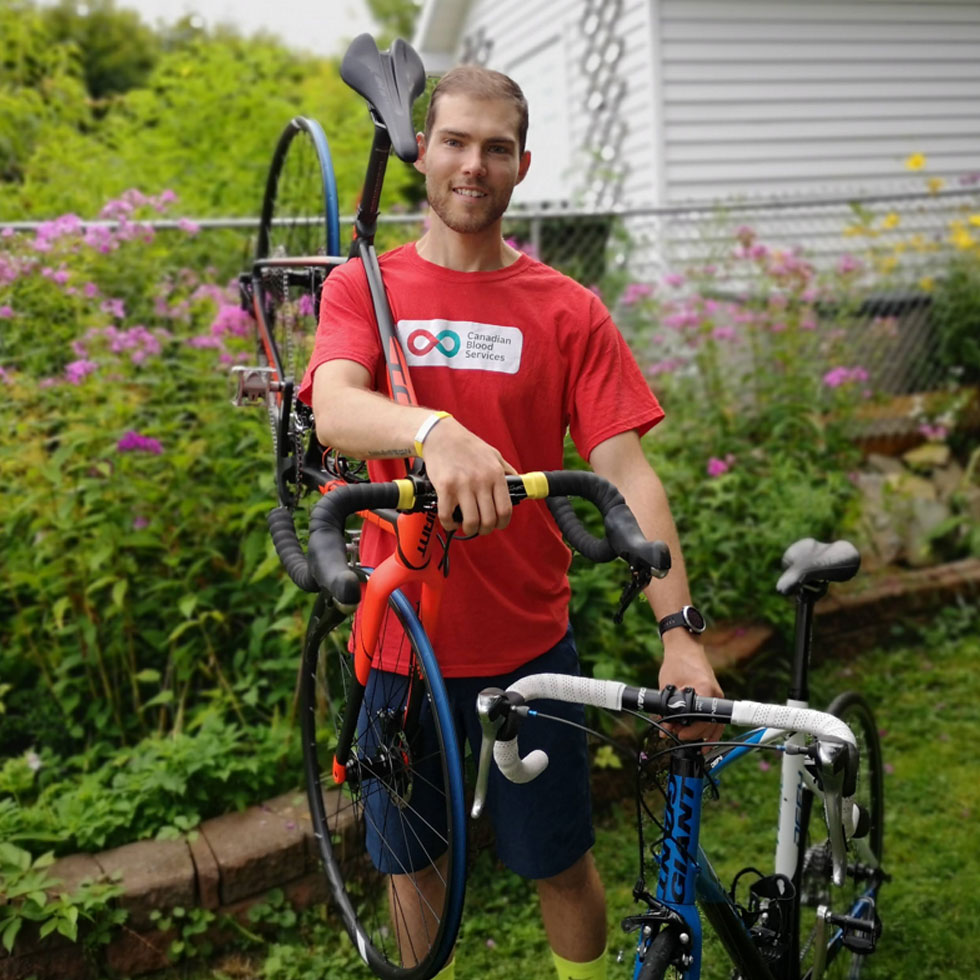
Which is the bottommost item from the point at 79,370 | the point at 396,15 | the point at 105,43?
the point at 79,370

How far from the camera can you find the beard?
6.47 feet

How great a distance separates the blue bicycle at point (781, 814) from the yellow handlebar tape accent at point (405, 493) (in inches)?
12.3

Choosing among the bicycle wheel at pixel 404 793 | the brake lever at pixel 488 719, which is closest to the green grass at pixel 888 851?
the bicycle wheel at pixel 404 793

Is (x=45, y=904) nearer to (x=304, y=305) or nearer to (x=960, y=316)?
(x=304, y=305)

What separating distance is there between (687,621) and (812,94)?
739 cm

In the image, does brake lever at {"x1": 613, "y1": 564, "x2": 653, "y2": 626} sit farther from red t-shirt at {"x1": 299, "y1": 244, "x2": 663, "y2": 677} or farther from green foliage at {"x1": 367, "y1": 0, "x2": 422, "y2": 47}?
green foliage at {"x1": 367, "y1": 0, "x2": 422, "y2": 47}

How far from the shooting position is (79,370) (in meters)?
3.34

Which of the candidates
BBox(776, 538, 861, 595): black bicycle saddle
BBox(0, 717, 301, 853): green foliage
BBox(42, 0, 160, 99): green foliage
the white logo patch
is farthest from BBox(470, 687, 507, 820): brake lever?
BBox(42, 0, 160, 99): green foliage

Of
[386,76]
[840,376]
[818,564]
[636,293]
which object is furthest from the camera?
[636,293]

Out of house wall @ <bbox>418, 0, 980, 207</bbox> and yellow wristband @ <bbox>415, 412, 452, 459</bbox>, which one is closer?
yellow wristband @ <bbox>415, 412, 452, 459</bbox>

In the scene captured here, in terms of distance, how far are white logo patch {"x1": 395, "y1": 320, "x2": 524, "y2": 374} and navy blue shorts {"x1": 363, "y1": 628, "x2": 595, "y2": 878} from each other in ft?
1.91

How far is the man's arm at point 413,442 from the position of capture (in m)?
1.50

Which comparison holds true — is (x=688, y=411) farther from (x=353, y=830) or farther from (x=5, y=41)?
(x=5, y=41)

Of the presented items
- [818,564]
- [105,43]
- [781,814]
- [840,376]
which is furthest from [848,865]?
[105,43]
